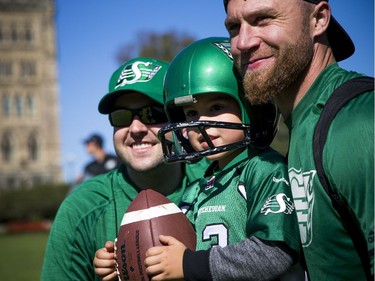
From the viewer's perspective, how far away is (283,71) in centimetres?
260

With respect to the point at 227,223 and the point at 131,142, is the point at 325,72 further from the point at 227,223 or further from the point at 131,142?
the point at 131,142

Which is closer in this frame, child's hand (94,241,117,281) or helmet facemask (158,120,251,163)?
helmet facemask (158,120,251,163)

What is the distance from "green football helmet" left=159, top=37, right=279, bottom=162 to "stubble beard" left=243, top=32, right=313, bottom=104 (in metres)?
0.39

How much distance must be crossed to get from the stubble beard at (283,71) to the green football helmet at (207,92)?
15.2 inches

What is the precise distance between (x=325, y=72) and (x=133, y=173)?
161 cm

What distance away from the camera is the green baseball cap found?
3748 millimetres

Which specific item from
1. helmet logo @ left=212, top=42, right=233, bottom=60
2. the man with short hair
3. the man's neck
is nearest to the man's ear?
the man with short hair

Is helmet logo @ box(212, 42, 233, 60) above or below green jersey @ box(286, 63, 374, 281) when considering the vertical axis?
above

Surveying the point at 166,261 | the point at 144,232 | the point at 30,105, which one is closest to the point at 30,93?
the point at 30,105

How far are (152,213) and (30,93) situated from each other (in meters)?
79.6

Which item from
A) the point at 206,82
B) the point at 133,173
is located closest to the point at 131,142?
the point at 133,173

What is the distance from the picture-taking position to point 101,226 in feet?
12.2

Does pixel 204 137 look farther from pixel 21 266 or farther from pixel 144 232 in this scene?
pixel 21 266

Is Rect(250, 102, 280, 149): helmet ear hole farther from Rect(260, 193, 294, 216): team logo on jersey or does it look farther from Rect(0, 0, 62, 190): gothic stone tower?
Rect(0, 0, 62, 190): gothic stone tower
